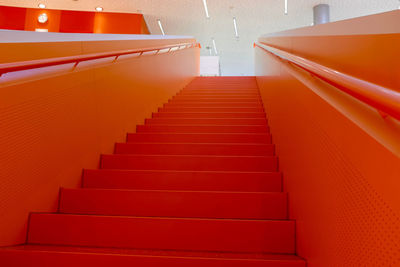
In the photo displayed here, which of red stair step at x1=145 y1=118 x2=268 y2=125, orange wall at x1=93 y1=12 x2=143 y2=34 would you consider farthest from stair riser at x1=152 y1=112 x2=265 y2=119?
orange wall at x1=93 y1=12 x2=143 y2=34

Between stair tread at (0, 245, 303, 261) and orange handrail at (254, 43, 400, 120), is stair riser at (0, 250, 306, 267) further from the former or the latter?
orange handrail at (254, 43, 400, 120)

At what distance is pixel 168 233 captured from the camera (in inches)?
65.6

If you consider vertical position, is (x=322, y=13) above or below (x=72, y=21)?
below

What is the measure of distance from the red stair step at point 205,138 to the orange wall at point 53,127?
32 centimetres

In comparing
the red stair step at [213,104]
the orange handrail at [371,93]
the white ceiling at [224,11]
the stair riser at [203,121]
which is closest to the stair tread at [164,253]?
the orange handrail at [371,93]

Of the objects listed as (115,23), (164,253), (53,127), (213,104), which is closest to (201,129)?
(213,104)

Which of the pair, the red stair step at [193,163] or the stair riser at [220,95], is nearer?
the red stair step at [193,163]

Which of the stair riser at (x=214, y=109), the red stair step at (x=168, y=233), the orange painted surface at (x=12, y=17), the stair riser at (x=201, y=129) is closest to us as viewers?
the red stair step at (x=168, y=233)

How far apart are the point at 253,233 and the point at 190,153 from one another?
1.35 metres

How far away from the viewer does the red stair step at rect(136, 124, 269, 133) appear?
3.40 metres

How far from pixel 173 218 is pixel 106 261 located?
432 mm

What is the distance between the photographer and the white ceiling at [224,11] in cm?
822

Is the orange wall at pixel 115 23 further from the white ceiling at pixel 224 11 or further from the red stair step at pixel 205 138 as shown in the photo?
the red stair step at pixel 205 138

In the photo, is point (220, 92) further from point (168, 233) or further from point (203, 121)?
point (168, 233)
